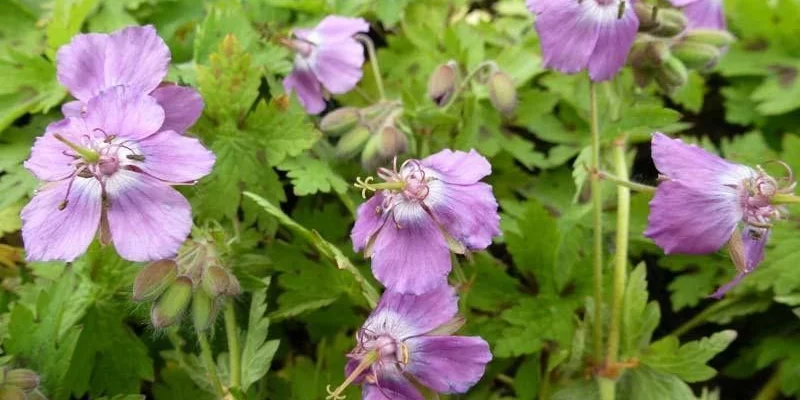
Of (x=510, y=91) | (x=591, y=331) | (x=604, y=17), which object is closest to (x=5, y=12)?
(x=510, y=91)

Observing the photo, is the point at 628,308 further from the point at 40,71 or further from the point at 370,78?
the point at 40,71

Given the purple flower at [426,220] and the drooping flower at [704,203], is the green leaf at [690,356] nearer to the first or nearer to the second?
the drooping flower at [704,203]

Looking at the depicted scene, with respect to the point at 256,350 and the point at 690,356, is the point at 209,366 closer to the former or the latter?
the point at 256,350

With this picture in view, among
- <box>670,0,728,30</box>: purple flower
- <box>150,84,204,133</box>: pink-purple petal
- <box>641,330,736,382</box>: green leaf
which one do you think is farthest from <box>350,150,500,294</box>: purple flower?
<box>670,0,728,30</box>: purple flower

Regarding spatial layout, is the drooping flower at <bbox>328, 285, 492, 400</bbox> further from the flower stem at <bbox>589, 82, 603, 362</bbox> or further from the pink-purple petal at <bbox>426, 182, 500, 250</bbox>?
the flower stem at <bbox>589, 82, 603, 362</bbox>

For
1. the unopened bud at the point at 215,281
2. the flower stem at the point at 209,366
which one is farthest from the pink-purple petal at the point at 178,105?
the flower stem at the point at 209,366
